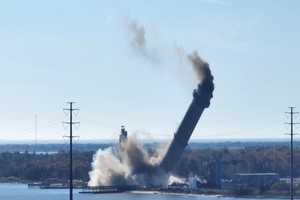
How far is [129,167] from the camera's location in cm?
9075

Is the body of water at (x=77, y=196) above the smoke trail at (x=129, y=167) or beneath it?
beneath

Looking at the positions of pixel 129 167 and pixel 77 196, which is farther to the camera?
pixel 129 167

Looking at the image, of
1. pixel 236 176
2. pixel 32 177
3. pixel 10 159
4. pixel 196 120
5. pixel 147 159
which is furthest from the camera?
pixel 10 159

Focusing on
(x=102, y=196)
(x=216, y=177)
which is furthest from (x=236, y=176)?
(x=102, y=196)

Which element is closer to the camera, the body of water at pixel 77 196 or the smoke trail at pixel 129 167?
the body of water at pixel 77 196

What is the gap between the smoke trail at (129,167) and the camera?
3506 inches

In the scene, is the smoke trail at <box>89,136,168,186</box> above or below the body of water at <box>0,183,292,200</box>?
above

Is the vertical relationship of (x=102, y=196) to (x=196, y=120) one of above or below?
below

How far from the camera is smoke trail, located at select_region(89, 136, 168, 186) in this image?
89062mm

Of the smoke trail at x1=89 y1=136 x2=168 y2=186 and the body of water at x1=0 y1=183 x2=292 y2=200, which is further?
the smoke trail at x1=89 y1=136 x2=168 y2=186

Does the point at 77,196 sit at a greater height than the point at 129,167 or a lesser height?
lesser

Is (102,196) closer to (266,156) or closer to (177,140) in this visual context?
(177,140)

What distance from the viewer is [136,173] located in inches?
3568

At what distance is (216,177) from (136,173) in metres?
7.43
